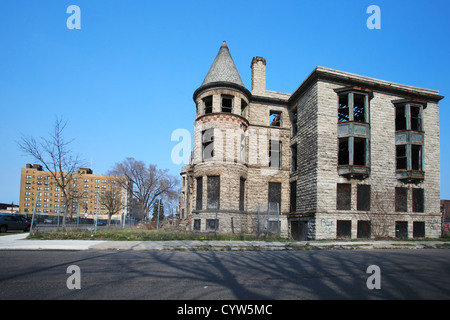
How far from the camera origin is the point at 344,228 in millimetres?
20922

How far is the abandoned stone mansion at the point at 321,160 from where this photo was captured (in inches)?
846

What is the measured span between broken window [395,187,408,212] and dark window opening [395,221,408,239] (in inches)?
39.9

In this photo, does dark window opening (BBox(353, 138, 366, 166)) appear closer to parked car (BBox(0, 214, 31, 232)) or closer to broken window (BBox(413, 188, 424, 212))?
broken window (BBox(413, 188, 424, 212))

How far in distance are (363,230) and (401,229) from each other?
3526 mm

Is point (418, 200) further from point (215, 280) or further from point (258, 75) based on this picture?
point (215, 280)

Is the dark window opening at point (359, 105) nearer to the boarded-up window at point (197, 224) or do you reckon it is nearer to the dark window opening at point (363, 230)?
the dark window opening at point (363, 230)

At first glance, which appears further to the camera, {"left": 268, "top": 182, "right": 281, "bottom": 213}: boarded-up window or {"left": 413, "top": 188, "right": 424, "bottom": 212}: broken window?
{"left": 268, "top": 182, "right": 281, "bottom": 213}: boarded-up window

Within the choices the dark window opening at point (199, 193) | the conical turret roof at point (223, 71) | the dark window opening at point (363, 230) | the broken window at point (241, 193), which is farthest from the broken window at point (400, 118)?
the dark window opening at point (199, 193)

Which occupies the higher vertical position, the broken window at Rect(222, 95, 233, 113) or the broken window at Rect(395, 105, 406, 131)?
the broken window at Rect(222, 95, 233, 113)

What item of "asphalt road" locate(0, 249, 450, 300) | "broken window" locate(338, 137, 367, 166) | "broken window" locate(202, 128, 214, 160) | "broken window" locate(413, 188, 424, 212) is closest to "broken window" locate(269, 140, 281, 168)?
"broken window" locate(338, 137, 367, 166)

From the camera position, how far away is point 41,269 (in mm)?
7191

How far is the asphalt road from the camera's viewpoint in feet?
16.5

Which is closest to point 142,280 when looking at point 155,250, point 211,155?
point 155,250

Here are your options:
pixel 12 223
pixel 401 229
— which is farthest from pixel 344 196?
pixel 12 223
